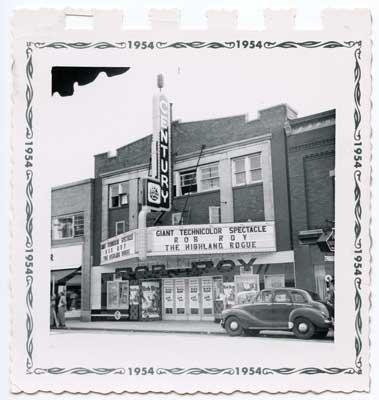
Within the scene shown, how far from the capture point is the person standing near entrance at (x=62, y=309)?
873 cm

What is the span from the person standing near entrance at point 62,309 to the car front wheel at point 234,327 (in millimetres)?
2634

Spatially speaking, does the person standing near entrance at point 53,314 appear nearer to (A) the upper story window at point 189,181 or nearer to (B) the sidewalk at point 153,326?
(B) the sidewalk at point 153,326

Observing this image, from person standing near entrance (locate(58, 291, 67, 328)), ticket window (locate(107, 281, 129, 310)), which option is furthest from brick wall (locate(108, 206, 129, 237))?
person standing near entrance (locate(58, 291, 67, 328))

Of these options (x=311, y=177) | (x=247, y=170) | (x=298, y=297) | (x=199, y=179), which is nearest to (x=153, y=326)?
(x=298, y=297)

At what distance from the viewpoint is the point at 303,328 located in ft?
28.5

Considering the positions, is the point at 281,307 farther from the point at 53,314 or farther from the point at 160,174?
the point at 53,314

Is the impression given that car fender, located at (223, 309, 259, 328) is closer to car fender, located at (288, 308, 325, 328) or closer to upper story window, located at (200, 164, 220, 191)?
car fender, located at (288, 308, 325, 328)

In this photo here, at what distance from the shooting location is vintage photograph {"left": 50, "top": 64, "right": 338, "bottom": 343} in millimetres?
8836

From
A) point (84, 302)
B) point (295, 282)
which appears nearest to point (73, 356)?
point (84, 302)

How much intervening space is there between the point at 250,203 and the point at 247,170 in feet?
2.09

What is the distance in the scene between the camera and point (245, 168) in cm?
998

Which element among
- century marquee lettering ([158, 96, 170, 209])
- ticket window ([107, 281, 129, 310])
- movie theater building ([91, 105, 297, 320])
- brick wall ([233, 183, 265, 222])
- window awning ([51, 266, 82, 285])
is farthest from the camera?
brick wall ([233, 183, 265, 222])

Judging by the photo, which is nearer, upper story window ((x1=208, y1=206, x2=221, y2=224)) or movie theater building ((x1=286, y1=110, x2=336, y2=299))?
movie theater building ((x1=286, y1=110, x2=336, y2=299))

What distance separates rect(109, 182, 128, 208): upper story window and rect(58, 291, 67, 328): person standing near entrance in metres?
2.16
